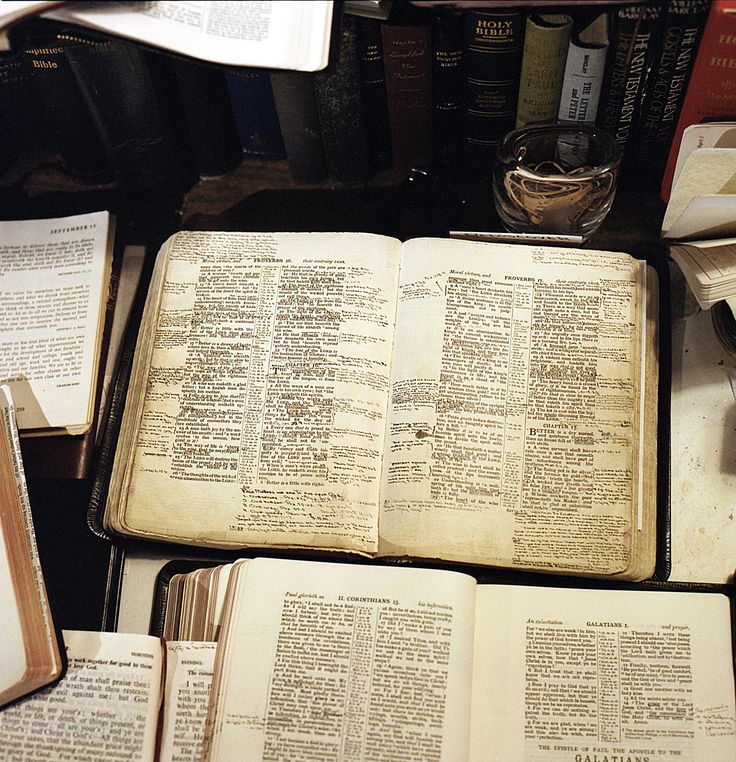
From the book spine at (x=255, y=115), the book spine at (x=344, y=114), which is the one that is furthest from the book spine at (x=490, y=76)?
the book spine at (x=255, y=115)

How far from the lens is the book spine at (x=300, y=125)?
Answer: 797 millimetres

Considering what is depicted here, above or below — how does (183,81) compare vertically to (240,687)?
above

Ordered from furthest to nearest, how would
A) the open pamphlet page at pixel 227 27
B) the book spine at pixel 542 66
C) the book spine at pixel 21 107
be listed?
the book spine at pixel 21 107, the book spine at pixel 542 66, the open pamphlet page at pixel 227 27

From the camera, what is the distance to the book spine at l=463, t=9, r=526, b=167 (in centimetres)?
71

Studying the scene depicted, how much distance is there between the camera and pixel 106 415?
80cm

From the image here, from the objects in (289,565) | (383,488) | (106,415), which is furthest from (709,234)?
(106,415)

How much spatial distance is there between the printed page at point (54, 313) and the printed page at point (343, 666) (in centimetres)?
27

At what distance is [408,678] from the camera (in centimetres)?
66

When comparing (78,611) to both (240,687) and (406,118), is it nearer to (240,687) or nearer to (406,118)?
(240,687)

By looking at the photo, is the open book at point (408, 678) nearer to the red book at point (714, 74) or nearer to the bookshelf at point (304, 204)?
the bookshelf at point (304, 204)

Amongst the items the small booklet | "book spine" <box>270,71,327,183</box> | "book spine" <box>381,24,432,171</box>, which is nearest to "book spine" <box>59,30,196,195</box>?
"book spine" <box>270,71,327,183</box>

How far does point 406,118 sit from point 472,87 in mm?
84

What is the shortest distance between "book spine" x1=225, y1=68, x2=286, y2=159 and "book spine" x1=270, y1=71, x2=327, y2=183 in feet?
0.07

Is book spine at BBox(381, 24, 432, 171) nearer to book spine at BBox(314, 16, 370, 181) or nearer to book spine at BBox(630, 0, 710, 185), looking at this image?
book spine at BBox(314, 16, 370, 181)
